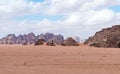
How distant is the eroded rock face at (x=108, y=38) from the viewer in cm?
2372

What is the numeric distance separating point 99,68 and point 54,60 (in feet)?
6.83

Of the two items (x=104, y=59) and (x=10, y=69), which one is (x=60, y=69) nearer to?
(x=10, y=69)

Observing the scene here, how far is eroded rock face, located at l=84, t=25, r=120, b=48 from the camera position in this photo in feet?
77.8

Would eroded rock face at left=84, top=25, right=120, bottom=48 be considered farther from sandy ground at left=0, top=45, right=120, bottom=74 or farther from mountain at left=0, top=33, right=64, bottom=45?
mountain at left=0, top=33, right=64, bottom=45

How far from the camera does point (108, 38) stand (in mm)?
24359

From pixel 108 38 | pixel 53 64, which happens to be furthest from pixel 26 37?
pixel 53 64

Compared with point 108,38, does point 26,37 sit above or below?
above

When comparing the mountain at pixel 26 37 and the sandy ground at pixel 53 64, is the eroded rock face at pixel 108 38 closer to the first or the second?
the sandy ground at pixel 53 64

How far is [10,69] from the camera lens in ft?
33.1

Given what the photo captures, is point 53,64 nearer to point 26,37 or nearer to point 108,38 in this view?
point 108,38

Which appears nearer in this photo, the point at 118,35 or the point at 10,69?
the point at 10,69

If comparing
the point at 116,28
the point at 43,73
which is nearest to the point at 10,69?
the point at 43,73

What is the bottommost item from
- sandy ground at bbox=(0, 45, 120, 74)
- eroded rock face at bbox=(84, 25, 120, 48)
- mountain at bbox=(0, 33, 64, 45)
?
sandy ground at bbox=(0, 45, 120, 74)

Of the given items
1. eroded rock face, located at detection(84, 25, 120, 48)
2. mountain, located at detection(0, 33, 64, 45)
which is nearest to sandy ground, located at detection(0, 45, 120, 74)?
eroded rock face, located at detection(84, 25, 120, 48)
